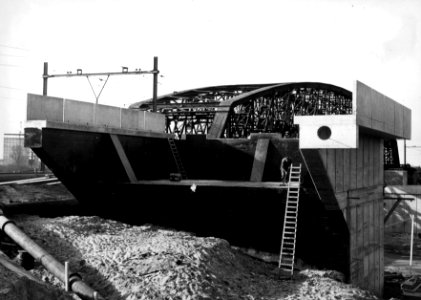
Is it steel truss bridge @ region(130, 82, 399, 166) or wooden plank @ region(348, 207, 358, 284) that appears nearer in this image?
wooden plank @ region(348, 207, 358, 284)

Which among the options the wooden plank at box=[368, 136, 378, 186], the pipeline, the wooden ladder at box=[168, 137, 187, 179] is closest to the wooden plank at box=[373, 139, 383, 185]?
the wooden plank at box=[368, 136, 378, 186]

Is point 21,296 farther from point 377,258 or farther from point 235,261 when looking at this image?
point 377,258

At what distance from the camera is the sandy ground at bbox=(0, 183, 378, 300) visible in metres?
13.3

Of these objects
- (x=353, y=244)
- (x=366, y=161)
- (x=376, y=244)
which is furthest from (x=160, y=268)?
(x=376, y=244)

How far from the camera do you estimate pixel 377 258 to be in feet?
89.6

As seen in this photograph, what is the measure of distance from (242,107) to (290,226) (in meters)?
14.3

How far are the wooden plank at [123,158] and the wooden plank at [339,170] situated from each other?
28.5 feet

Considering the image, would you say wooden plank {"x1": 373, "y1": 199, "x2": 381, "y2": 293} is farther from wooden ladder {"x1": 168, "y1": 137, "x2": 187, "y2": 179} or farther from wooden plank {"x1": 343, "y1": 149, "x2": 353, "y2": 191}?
wooden ladder {"x1": 168, "y1": 137, "x2": 187, "y2": 179}

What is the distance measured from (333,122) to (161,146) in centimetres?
1133

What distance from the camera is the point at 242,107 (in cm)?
3281

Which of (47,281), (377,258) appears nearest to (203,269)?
(47,281)

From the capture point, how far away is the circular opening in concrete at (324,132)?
Result: 53.6 feet

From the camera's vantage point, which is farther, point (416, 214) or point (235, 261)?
point (416, 214)

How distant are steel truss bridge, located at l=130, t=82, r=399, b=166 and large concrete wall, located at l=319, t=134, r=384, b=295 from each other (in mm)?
7979
